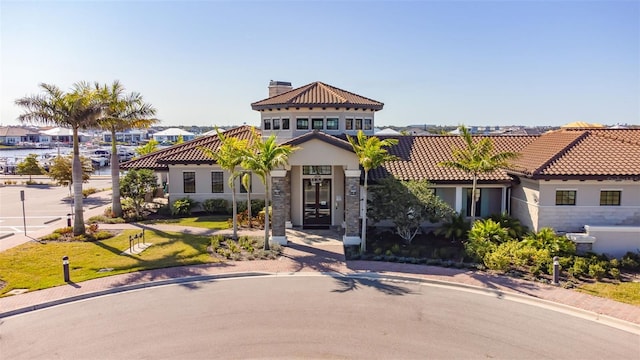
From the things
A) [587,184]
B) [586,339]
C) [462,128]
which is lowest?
[586,339]

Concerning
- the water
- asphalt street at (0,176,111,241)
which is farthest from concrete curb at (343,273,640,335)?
the water

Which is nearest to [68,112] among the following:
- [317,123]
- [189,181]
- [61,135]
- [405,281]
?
[189,181]

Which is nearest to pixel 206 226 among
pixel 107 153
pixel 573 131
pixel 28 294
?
pixel 28 294

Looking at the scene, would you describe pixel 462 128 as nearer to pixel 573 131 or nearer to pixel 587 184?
pixel 587 184

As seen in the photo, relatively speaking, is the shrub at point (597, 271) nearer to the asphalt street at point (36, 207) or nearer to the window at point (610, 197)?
the window at point (610, 197)

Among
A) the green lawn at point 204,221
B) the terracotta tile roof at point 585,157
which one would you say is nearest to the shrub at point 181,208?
the green lawn at point 204,221

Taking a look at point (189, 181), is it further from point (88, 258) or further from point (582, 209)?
point (582, 209)

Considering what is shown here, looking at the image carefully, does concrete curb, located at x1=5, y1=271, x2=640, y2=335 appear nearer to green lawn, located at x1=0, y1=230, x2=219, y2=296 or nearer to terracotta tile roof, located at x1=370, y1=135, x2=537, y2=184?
green lawn, located at x1=0, y1=230, x2=219, y2=296
